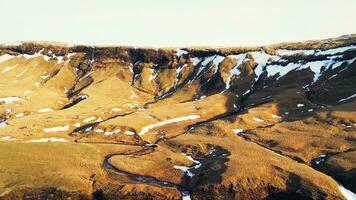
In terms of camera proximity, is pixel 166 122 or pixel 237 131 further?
pixel 166 122

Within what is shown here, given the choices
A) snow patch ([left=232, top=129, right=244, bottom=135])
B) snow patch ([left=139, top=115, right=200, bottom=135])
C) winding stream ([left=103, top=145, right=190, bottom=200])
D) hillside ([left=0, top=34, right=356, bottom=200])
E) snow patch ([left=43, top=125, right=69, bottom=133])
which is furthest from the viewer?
snow patch ([left=43, top=125, right=69, bottom=133])

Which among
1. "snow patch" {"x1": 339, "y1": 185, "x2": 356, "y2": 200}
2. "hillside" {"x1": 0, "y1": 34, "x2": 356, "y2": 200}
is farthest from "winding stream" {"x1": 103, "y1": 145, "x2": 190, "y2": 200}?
"snow patch" {"x1": 339, "y1": 185, "x2": 356, "y2": 200}

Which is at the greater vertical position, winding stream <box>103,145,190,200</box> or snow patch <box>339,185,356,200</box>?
snow patch <box>339,185,356,200</box>

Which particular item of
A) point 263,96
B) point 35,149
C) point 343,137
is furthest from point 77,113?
point 343,137

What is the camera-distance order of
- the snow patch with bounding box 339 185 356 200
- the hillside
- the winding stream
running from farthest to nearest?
the winding stream
the hillside
the snow patch with bounding box 339 185 356 200


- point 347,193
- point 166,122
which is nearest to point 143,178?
point 347,193

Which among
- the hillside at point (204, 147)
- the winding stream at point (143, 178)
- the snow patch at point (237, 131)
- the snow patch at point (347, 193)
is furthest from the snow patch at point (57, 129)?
the snow patch at point (347, 193)

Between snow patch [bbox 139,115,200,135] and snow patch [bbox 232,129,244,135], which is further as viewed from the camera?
snow patch [bbox 139,115,200,135]

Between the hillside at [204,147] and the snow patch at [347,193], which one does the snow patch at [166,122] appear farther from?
the snow patch at [347,193]

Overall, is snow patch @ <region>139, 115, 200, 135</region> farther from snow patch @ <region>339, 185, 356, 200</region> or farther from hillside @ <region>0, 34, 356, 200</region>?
snow patch @ <region>339, 185, 356, 200</region>

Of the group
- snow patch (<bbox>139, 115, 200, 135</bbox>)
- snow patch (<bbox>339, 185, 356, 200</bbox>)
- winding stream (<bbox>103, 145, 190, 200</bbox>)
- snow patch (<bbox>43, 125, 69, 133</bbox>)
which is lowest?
snow patch (<bbox>43, 125, 69, 133</bbox>)

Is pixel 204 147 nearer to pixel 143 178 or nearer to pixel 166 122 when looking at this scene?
pixel 143 178
